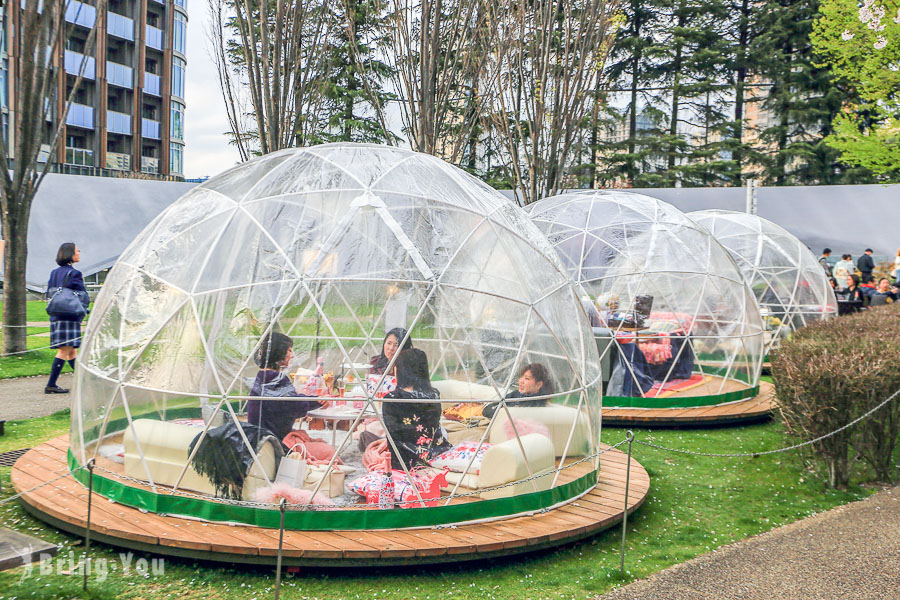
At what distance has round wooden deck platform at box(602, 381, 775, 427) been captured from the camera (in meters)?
9.91

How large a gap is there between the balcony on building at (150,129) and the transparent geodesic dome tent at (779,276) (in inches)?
1092

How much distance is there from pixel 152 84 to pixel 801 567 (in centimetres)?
3567

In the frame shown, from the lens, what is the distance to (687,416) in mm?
9938

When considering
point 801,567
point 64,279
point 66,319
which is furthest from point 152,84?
point 801,567

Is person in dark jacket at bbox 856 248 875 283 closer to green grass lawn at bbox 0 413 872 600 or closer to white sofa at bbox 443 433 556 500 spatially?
green grass lawn at bbox 0 413 872 600

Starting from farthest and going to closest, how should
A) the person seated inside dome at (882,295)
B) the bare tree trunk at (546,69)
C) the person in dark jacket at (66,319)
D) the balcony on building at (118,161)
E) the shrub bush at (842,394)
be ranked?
the balcony on building at (118,161), the person seated inside dome at (882,295), the bare tree trunk at (546,69), the person in dark jacket at (66,319), the shrub bush at (842,394)

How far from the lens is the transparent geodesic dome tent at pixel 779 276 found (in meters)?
15.5

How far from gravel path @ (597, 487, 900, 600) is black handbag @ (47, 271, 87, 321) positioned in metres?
8.46

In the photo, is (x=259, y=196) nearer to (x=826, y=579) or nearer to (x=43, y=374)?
(x=826, y=579)

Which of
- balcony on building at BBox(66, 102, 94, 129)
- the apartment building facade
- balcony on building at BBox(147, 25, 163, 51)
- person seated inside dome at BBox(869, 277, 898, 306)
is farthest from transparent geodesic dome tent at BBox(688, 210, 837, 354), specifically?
balcony on building at BBox(147, 25, 163, 51)

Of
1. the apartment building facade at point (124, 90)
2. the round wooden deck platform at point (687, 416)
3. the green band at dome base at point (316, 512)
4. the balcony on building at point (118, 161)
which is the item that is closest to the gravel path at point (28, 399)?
the green band at dome base at point (316, 512)

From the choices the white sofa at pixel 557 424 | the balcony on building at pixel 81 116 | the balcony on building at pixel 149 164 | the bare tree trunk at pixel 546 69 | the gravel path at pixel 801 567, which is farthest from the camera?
the balcony on building at pixel 149 164

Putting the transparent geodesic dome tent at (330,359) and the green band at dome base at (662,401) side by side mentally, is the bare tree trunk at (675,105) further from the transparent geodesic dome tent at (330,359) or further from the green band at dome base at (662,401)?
the transparent geodesic dome tent at (330,359)

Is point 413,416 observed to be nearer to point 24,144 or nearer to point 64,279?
point 64,279
